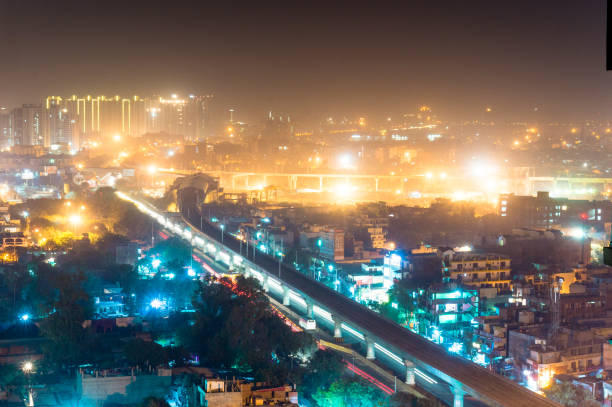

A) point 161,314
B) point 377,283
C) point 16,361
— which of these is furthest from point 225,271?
point 16,361

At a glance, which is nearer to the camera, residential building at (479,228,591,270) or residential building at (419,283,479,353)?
residential building at (419,283,479,353)

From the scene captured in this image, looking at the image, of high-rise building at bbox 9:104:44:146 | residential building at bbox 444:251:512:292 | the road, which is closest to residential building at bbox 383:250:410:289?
residential building at bbox 444:251:512:292

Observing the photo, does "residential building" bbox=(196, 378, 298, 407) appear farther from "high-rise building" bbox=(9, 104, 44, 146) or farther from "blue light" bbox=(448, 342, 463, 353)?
"high-rise building" bbox=(9, 104, 44, 146)

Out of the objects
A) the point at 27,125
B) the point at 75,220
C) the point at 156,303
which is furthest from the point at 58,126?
the point at 156,303

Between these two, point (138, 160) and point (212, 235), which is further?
point (138, 160)

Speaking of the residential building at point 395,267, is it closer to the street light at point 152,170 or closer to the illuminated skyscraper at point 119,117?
the street light at point 152,170

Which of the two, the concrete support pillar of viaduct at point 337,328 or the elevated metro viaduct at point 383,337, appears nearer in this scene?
the elevated metro viaduct at point 383,337

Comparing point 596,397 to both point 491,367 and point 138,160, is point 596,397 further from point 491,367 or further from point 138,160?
point 138,160

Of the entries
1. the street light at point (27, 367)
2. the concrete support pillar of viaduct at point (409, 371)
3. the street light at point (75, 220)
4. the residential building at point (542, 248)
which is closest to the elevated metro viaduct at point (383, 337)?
the concrete support pillar of viaduct at point (409, 371)

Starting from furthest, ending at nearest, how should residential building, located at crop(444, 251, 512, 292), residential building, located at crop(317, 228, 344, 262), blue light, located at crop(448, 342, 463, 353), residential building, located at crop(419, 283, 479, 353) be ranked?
residential building, located at crop(317, 228, 344, 262)
residential building, located at crop(444, 251, 512, 292)
residential building, located at crop(419, 283, 479, 353)
blue light, located at crop(448, 342, 463, 353)
